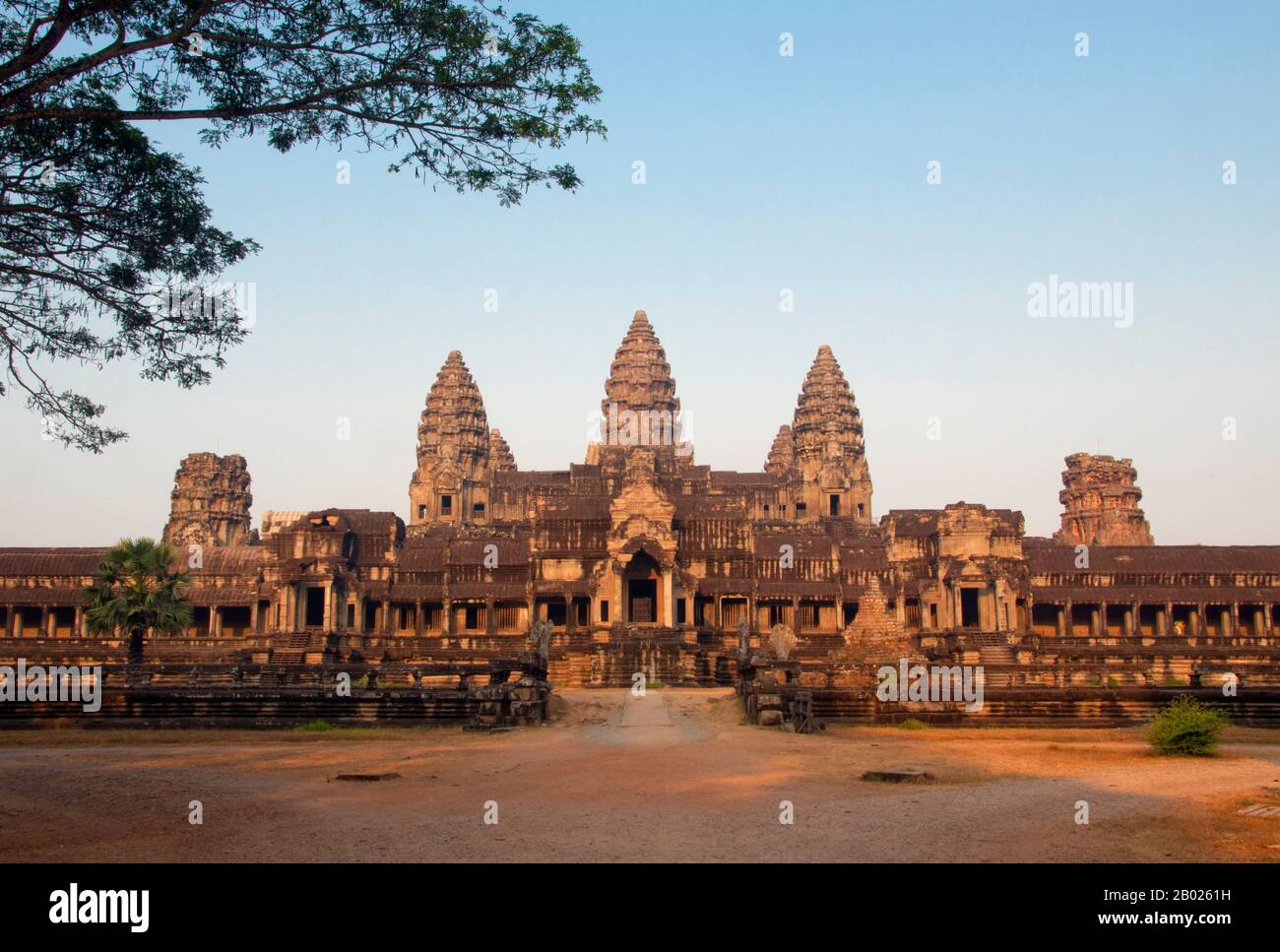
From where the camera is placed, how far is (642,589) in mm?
52594

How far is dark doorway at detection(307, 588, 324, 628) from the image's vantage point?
2112 inches

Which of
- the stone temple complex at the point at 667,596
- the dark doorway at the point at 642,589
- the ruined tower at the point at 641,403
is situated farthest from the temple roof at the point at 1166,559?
the ruined tower at the point at 641,403

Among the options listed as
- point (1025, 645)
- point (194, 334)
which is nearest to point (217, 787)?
point (194, 334)

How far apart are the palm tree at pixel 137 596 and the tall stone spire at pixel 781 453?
211ft

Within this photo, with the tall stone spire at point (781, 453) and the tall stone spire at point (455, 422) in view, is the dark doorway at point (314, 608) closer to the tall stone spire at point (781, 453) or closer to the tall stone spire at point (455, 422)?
the tall stone spire at point (455, 422)

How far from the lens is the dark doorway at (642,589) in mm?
49750

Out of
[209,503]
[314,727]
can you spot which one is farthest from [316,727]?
[209,503]

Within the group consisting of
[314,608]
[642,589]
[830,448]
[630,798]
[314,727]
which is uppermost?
[830,448]

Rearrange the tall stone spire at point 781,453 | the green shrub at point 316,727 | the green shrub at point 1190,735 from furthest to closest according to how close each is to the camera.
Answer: the tall stone spire at point 781,453, the green shrub at point 316,727, the green shrub at point 1190,735

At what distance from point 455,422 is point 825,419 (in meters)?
29.4

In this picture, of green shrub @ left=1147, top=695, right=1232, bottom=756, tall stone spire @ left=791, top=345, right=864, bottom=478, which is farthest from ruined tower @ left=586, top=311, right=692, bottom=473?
green shrub @ left=1147, top=695, right=1232, bottom=756

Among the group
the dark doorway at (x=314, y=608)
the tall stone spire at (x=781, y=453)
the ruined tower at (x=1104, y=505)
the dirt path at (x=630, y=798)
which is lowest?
the dirt path at (x=630, y=798)

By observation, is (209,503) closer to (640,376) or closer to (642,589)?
(640,376)
